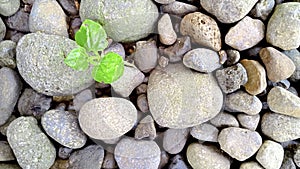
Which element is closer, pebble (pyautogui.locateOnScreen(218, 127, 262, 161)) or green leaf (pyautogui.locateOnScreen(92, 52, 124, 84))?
green leaf (pyautogui.locateOnScreen(92, 52, 124, 84))

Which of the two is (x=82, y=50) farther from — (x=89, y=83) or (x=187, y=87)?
(x=187, y=87)

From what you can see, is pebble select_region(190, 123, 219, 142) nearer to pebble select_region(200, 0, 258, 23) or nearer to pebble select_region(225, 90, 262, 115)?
pebble select_region(225, 90, 262, 115)

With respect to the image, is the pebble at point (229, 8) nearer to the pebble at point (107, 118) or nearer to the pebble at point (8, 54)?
the pebble at point (107, 118)

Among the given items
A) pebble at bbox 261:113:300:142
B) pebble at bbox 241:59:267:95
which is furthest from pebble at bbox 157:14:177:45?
pebble at bbox 261:113:300:142

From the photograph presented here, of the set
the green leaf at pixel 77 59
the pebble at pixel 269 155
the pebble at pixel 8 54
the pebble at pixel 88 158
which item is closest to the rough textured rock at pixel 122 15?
the green leaf at pixel 77 59

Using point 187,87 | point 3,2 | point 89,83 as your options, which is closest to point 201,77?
point 187,87

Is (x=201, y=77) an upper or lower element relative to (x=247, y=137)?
upper
